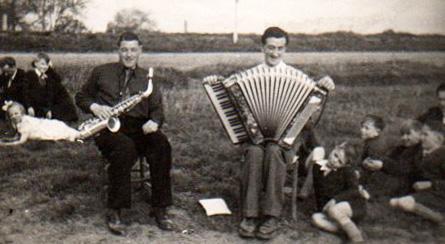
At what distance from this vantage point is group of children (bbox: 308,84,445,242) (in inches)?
130

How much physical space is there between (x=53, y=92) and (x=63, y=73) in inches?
10.4

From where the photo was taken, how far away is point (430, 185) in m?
3.46

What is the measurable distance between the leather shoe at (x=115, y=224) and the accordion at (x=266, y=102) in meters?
0.94

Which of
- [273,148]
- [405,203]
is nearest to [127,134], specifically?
[273,148]

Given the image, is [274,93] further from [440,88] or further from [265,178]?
[440,88]

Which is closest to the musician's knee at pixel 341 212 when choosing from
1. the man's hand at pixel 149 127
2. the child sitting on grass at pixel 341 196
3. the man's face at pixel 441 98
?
the child sitting on grass at pixel 341 196

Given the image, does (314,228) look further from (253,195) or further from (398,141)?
→ (398,141)

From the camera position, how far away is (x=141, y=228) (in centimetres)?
332

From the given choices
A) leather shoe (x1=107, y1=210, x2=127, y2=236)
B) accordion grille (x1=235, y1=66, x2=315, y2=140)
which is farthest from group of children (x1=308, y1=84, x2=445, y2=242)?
leather shoe (x1=107, y1=210, x2=127, y2=236)

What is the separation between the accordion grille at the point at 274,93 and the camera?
3.27m

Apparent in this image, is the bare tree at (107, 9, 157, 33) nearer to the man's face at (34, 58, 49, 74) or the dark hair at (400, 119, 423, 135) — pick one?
the man's face at (34, 58, 49, 74)

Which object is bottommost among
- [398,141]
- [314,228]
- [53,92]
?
[314,228]

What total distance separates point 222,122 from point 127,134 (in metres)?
0.72

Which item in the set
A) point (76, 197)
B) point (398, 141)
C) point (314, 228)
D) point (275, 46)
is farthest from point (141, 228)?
point (398, 141)
